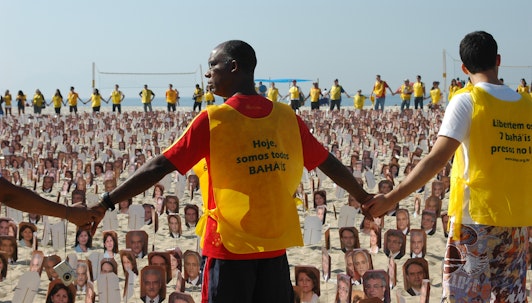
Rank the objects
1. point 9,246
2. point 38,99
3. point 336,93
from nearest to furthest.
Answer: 1. point 9,246
2. point 336,93
3. point 38,99

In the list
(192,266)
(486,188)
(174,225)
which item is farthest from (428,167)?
(174,225)

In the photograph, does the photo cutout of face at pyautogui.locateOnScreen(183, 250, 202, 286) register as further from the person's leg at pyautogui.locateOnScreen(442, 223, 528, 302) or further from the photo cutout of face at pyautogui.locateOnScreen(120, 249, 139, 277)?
the person's leg at pyautogui.locateOnScreen(442, 223, 528, 302)

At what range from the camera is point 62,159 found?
10492 mm

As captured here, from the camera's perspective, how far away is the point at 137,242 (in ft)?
17.4

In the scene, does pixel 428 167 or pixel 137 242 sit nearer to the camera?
pixel 428 167

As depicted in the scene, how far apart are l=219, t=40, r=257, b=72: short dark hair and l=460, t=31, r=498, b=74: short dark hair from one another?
2.92ft

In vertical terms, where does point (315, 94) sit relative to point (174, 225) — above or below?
above

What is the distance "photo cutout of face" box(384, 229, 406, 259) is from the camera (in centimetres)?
532

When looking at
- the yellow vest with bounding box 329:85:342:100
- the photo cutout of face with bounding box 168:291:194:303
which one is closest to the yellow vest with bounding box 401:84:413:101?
the yellow vest with bounding box 329:85:342:100

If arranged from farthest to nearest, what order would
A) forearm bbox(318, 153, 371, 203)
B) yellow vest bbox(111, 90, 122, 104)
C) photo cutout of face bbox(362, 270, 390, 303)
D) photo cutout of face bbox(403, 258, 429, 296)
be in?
yellow vest bbox(111, 90, 122, 104)
photo cutout of face bbox(403, 258, 429, 296)
photo cutout of face bbox(362, 270, 390, 303)
forearm bbox(318, 153, 371, 203)

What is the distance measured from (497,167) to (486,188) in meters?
0.09

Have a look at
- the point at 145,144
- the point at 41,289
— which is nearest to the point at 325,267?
the point at 41,289

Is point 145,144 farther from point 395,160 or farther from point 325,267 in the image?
point 325,267

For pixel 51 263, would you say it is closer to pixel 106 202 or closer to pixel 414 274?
pixel 106 202
